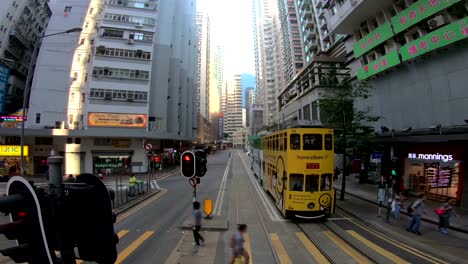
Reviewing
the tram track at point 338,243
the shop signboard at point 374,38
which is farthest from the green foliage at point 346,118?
the tram track at point 338,243

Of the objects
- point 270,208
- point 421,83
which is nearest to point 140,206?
point 270,208

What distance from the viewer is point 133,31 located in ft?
175

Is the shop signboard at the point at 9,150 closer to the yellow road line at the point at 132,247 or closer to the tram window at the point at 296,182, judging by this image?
the yellow road line at the point at 132,247

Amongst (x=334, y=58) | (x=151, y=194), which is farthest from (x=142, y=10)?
(x=151, y=194)

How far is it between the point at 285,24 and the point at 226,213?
314ft

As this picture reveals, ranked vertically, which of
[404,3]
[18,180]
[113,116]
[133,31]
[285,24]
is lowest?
[18,180]

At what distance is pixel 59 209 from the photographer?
351 cm

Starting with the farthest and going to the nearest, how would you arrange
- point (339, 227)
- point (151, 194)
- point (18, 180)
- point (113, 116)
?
1. point (113, 116)
2. point (151, 194)
3. point (339, 227)
4. point (18, 180)

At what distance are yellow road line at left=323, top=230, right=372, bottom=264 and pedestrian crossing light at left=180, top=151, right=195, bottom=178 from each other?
5906mm

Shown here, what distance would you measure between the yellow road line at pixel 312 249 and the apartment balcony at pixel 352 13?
2266cm

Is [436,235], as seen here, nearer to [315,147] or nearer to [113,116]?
[315,147]

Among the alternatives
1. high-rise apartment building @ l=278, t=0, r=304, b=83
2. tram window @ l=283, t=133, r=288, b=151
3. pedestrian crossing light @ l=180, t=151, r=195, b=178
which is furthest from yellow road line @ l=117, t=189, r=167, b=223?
high-rise apartment building @ l=278, t=0, r=304, b=83

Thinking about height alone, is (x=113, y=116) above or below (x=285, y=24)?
below

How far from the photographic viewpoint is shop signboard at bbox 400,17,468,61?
2036 centimetres
